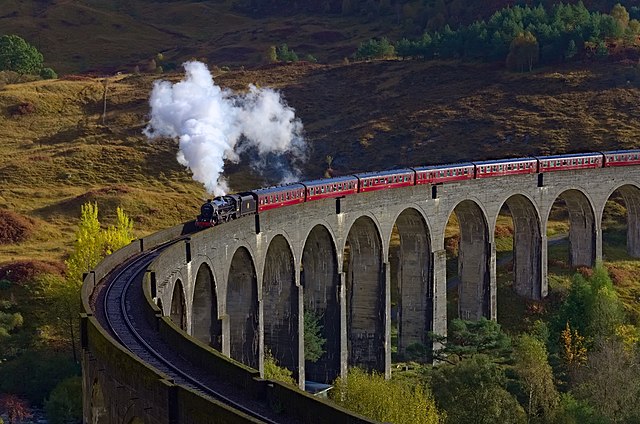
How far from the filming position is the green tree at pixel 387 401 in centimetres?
3978

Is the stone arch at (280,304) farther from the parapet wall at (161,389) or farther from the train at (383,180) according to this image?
the parapet wall at (161,389)

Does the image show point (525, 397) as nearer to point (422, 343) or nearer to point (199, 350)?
point (422, 343)

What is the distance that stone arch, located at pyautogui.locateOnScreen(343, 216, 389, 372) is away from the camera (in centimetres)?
5578

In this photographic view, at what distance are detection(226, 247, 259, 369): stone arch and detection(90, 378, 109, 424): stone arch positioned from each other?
15.5m

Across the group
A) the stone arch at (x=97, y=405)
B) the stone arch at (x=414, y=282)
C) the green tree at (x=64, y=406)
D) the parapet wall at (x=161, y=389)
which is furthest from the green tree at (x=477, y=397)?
the green tree at (x=64, y=406)

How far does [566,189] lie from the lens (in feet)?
220

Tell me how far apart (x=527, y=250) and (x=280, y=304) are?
2142 cm

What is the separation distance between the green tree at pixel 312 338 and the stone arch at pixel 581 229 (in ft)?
76.6

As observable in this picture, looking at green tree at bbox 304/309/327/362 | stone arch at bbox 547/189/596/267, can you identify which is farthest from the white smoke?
green tree at bbox 304/309/327/362

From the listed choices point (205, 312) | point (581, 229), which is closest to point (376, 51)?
point (581, 229)

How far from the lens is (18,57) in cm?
12569

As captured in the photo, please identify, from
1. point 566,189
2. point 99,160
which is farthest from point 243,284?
point 99,160

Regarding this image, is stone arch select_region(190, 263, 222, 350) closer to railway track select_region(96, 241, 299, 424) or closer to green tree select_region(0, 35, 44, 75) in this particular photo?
railway track select_region(96, 241, 299, 424)

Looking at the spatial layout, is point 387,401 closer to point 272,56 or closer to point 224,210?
point 224,210
